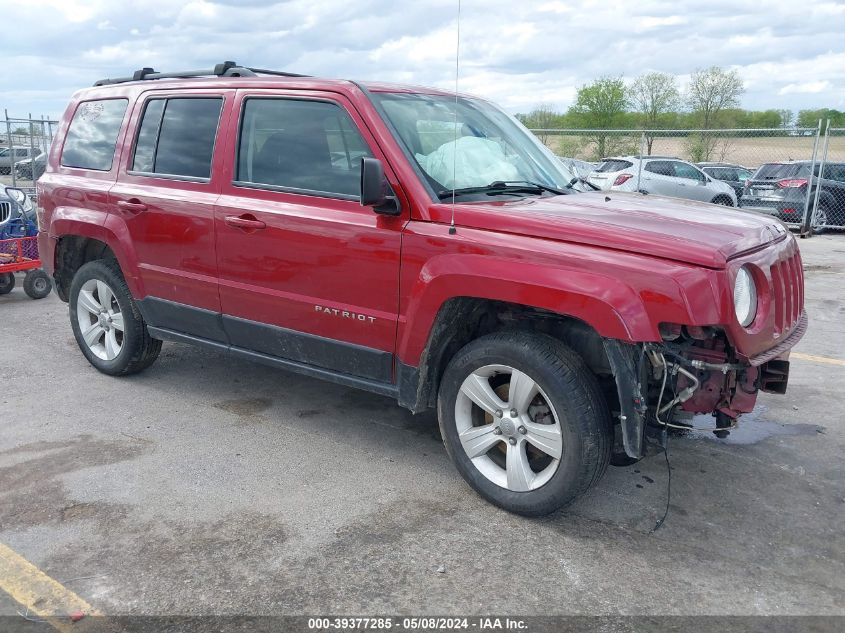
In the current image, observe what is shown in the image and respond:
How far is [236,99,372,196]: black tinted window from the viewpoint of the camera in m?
4.00

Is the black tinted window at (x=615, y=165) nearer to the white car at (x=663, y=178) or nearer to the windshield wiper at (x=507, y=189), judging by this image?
the white car at (x=663, y=178)

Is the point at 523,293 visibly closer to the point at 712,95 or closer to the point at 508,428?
the point at 508,428

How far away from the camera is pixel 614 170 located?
17219 mm

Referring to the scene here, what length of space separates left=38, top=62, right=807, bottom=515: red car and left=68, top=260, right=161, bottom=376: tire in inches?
1.4

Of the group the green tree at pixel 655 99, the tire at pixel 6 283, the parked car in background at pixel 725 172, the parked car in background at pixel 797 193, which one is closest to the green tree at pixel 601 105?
the green tree at pixel 655 99

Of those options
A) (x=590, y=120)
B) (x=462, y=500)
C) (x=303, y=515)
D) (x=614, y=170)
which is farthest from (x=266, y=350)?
(x=590, y=120)

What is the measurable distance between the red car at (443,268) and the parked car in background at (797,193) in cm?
1263

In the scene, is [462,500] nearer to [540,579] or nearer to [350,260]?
[540,579]

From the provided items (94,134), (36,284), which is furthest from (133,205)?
(36,284)

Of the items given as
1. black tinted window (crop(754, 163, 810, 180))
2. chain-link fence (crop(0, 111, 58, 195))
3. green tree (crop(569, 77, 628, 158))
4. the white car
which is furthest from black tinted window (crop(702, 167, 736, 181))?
green tree (crop(569, 77, 628, 158))

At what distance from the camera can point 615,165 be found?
57.1ft

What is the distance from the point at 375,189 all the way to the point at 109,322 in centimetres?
286

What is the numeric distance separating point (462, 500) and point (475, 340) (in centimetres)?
81

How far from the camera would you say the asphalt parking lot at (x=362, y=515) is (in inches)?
117
